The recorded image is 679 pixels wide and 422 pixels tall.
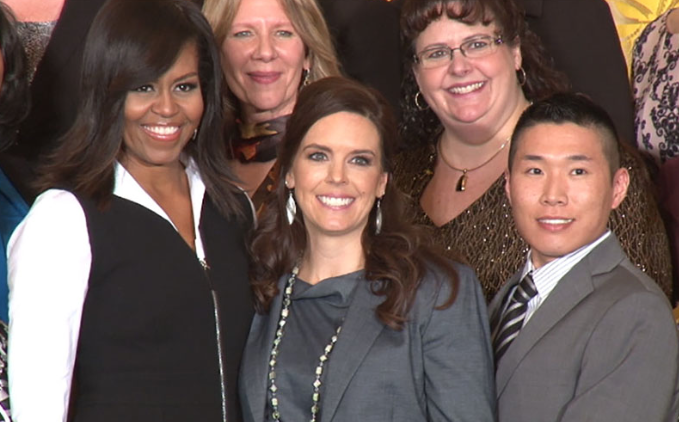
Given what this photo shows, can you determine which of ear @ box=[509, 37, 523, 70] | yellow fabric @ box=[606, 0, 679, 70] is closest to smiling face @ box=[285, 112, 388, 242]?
ear @ box=[509, 37, 523, 70]

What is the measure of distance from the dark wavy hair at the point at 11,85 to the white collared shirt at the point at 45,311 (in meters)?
0.60

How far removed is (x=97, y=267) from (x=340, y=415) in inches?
22.5

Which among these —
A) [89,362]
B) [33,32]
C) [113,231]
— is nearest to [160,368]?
[89,362]

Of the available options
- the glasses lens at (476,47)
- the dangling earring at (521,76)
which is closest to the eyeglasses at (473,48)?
the glasses lens at (476,47)

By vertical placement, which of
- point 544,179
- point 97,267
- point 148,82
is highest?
point 148,82

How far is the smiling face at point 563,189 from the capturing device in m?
2.53

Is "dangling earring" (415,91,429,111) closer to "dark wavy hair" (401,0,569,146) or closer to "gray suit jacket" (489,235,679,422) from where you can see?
"dark wavy hair" (401,0,569,146)

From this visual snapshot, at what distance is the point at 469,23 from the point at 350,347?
107 centimetres

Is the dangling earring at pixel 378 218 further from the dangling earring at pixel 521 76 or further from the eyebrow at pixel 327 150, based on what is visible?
the dangling earring at pixel 521 76

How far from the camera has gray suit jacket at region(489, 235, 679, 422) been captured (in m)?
2.30

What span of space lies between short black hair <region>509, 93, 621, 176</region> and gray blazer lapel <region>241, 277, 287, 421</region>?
619mm

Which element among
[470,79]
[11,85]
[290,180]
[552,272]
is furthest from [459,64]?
[11,85]

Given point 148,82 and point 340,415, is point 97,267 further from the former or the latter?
point 340,415

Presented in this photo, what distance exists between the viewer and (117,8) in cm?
259
